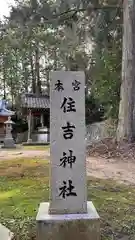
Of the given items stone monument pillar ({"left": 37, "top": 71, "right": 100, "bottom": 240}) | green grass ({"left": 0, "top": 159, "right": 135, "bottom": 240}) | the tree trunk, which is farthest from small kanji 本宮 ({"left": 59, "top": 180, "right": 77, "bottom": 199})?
the tree trunk

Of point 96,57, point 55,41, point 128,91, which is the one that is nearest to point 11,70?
point 55,41

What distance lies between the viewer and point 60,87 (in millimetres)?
3580

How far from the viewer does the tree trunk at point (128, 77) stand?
11.9 meters

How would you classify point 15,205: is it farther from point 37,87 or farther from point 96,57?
point 37,87

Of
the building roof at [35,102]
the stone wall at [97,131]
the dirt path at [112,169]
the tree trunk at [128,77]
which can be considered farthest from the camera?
the building roof at [35,102]

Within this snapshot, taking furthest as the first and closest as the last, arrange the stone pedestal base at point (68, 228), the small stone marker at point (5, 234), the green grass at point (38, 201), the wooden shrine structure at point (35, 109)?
the wooden shrine structure at point (35, 109)
the green grass at point (38, 201)
the small stone marker at point (5, 234)
the stone pedestal base at point (68, 228)

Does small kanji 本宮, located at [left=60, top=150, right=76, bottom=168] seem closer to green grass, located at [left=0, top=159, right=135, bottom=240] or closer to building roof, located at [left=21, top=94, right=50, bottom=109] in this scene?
green grass, located at [left=0, top=159, right=135, bottom=240]

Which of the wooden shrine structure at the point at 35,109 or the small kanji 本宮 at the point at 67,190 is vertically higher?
the wooden shrine structure at the point at 35,109

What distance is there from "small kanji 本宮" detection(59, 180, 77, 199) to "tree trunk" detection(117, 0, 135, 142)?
8.40 metres

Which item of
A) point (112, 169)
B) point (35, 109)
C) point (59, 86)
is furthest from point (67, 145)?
point (35, 109)

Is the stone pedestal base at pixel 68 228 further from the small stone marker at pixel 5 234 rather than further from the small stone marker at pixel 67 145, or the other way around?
the small stone marker at pixel 5 234

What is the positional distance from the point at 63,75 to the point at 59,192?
1.11m

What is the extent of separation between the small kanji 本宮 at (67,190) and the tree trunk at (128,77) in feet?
27.6

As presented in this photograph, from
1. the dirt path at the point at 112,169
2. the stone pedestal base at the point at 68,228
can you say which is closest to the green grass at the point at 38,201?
the stone pedestal base at the point at 68,228
